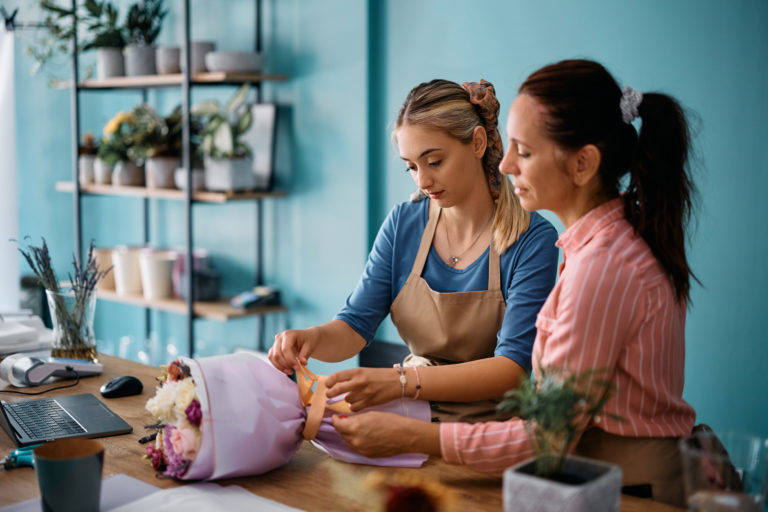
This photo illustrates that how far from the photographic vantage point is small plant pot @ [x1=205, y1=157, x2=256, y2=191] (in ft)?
11.0

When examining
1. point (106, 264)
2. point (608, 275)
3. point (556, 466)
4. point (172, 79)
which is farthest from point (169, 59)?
point (556, 466)

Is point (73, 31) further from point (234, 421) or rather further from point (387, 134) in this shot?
point (234, 421)

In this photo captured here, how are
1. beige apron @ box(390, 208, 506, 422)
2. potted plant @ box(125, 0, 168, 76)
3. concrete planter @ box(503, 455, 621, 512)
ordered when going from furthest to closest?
potted plant @ box(125, 0, 168, 76) < beige apron @ box(390, 208, 506, 422) < concrete planter @ box(503, 455, 621, 512)

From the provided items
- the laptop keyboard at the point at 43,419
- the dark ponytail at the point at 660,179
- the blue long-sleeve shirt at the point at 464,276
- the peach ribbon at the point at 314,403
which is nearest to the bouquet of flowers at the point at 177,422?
the peach ribbon at the point at 314,403

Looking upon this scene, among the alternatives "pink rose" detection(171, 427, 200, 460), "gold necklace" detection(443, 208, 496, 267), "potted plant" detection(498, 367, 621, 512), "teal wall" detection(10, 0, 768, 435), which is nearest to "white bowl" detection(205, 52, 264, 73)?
"teal wall" detection(10, 0, 768, 435)

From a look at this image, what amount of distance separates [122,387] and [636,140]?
1215mm

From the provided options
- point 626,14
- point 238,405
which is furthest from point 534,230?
point 626,14

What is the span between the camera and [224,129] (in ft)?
10.9

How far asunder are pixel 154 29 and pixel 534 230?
2776 mm

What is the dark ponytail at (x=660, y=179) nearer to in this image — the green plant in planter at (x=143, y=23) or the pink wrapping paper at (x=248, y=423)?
the pink wrapping paper at (x=248, y=423)

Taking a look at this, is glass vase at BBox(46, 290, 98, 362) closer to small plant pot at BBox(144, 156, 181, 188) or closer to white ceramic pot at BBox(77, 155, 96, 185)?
small plant pot at BBox(144, 156, 181, 188)

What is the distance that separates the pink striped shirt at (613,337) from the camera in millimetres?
1125

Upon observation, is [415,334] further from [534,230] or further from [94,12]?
[94,12]

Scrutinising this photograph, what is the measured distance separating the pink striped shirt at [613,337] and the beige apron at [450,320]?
43 centimetres
